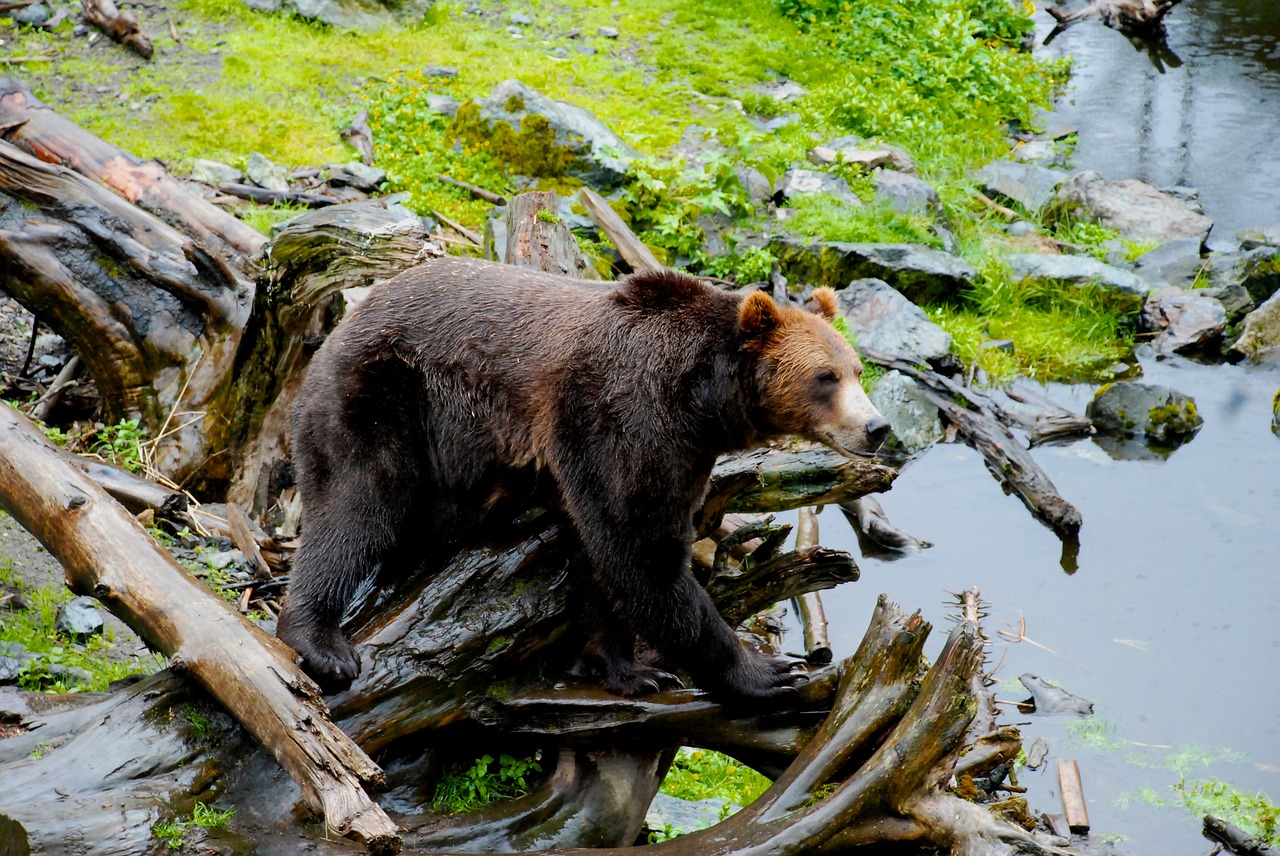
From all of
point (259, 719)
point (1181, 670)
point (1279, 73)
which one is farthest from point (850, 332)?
point (1279, 73)

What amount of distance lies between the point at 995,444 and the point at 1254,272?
389 centimetres

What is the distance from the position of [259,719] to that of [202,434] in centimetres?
416

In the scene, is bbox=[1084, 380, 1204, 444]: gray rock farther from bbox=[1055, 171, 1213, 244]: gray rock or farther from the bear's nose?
the bear's nose

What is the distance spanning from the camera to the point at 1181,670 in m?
7.55

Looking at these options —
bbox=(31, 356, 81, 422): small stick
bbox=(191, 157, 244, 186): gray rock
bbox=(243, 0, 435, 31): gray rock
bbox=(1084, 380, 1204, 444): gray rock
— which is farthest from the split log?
bbox=(1084, 380, 1204, 444): gray rock

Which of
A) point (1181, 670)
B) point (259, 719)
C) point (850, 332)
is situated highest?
point (259, 719)

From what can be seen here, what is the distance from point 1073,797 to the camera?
654cm

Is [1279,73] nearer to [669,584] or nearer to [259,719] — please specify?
[669,584]

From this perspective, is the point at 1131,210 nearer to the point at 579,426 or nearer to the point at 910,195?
the point at 910,195

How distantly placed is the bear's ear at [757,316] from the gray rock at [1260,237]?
851cm

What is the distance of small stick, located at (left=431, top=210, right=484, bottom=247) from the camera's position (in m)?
9.84

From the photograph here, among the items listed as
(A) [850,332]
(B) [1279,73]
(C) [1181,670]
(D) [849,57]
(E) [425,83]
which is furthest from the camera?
(B) [1279,73]

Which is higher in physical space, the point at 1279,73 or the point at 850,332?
the point at 1279,73

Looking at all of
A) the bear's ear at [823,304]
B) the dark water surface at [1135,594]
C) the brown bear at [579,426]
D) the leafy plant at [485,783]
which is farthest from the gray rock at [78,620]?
Result: the dark water surface at [1135,594]
